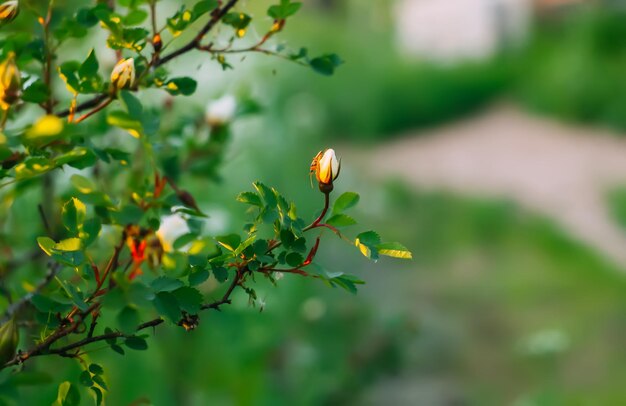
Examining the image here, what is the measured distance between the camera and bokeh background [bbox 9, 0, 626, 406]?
2010 millimetres

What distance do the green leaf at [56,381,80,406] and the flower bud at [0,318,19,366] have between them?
5 cm

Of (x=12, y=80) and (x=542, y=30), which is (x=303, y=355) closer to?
(x=12, y=80)

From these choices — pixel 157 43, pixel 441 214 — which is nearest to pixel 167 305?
pixel 157 43

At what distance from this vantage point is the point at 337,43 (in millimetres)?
7422

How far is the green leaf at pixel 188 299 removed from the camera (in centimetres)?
57

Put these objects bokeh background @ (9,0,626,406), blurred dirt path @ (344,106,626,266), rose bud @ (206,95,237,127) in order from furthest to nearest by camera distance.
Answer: blurred dirt path @ (344,106,626,266), bokeh background @ (9,0,626,406), rose bud @ (206,95,237,127)

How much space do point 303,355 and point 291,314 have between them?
12.4 inches

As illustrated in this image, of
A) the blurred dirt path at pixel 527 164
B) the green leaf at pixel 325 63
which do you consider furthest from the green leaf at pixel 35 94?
the blurred dirt path at pixel 527 164

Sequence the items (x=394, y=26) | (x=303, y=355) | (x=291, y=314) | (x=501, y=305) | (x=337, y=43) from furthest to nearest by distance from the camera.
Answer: (x=394, y=26) → (x=337, y=43) → (x=501, y=305) → (x=291, y=314) → (x=303, y=355)

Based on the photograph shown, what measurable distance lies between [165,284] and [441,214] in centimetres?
377

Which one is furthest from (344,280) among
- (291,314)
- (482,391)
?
(482,391)

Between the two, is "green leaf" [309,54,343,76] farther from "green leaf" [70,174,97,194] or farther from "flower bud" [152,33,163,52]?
"green leaf" [70,174,97,194]

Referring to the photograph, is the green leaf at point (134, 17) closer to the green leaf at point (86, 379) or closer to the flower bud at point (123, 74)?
the flower bud at point (123, 74)

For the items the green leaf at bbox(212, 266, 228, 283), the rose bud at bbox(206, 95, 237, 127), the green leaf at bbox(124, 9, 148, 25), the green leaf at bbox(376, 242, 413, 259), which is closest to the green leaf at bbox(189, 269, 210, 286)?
the green leaf at bbox(212, 266, 228, 283)
